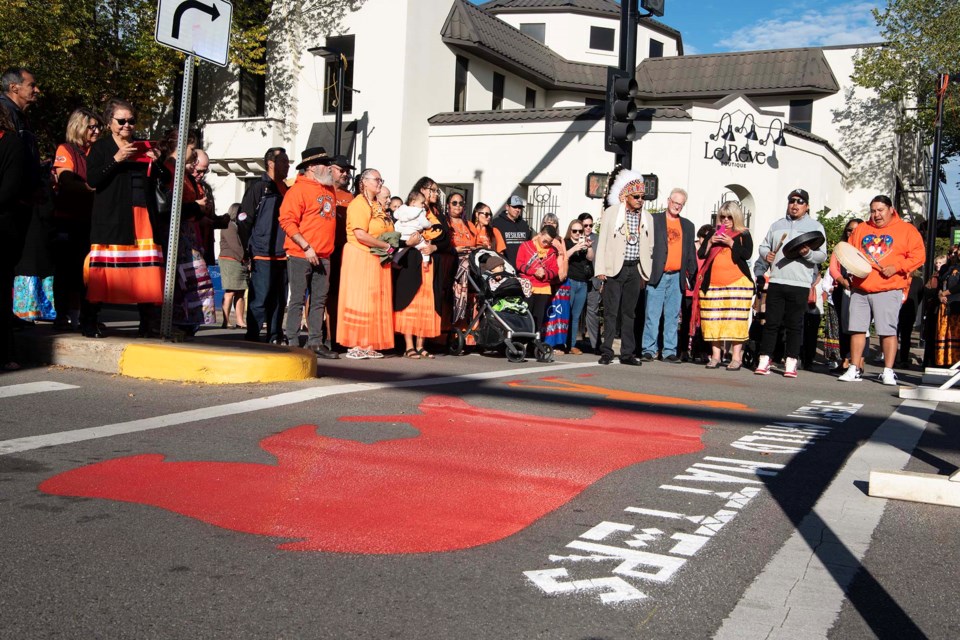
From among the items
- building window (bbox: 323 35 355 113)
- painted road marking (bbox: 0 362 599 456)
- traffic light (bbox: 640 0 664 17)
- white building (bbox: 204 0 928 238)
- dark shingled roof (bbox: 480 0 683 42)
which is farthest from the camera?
dark shingled roof (bbox: 480 0 683 42)

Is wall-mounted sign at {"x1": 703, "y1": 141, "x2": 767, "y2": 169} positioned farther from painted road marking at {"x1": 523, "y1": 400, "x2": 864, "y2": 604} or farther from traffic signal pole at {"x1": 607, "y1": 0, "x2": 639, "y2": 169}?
painted road marking at {"x1": 523, "y1": 400, "x2": 864, "y2": 604}

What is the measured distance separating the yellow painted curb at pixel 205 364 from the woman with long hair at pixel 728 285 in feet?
18.5

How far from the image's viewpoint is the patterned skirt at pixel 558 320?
1273 cm

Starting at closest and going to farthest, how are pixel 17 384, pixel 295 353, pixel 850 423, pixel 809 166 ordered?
pixel 17 384, pixel 850 423, pixel 295 353, pixel 809 166

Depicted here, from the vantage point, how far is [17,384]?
673 cm

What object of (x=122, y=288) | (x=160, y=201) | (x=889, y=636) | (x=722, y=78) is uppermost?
(x=722, y=78)

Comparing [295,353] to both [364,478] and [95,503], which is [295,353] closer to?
[364,478]

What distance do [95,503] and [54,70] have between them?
25.3 m

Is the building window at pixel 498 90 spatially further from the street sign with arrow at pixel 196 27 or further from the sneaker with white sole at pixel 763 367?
the street sign with arrow at pixel 196 27

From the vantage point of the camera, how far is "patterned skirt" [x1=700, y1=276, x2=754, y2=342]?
11.1 metres

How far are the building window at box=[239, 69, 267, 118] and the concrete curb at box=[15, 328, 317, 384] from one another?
2429 centimetres

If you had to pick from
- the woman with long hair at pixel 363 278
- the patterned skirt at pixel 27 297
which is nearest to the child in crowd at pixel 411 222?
the woman with long hair at pixel 363 278

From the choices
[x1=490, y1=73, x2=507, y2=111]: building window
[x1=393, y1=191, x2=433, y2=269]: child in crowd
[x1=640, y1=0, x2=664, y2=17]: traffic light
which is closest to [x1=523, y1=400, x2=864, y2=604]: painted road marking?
[x1=393, y1=191, x2=433, y2=269]: child in crowd

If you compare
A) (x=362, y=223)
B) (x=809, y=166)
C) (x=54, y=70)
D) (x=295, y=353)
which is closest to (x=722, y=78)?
(x=809, y=166)
